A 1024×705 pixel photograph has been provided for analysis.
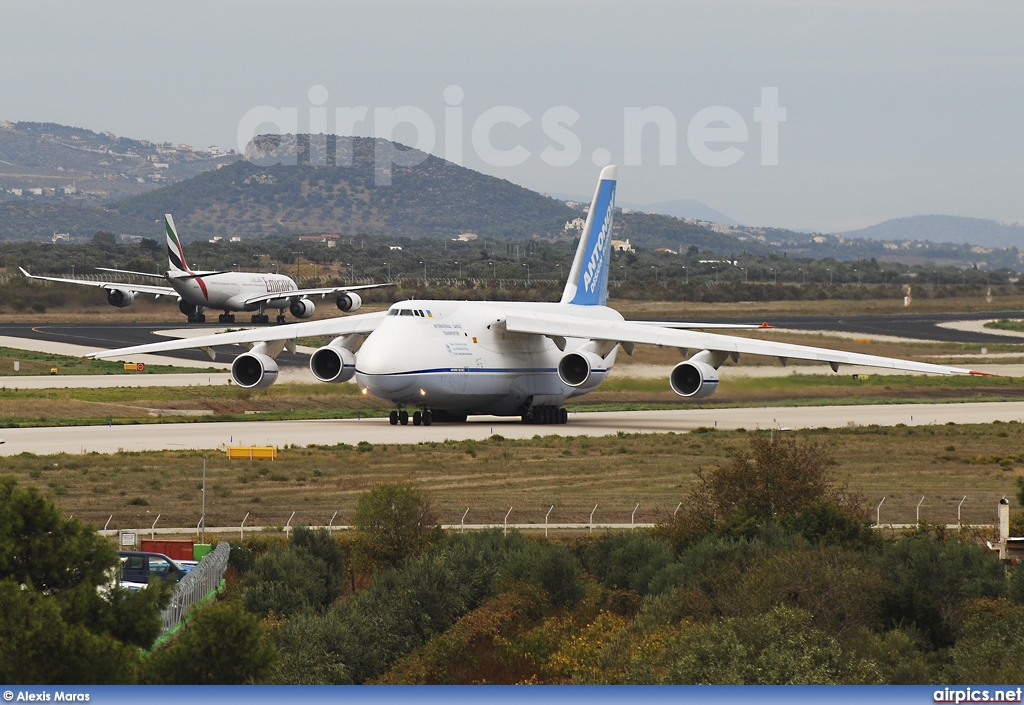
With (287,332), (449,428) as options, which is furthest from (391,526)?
(287,332)

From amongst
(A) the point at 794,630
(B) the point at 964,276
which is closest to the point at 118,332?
(A) the point at 794,630

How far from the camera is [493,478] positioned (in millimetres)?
34156

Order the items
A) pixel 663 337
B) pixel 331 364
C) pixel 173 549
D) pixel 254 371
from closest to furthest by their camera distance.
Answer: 1. pixel 173 549
2. pixel 663 337
3. pixel 254 371
4. pixel 331 364

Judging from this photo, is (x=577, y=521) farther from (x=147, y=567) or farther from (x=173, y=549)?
(x=147, y=567)

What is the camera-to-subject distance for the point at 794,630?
17.0m

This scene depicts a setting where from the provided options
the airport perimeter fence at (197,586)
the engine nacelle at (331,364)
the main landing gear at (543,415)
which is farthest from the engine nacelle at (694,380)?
the airport perimeter fence at (197,586)

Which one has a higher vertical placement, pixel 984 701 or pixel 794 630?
pixel 984 701

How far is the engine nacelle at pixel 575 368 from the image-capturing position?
149 feet

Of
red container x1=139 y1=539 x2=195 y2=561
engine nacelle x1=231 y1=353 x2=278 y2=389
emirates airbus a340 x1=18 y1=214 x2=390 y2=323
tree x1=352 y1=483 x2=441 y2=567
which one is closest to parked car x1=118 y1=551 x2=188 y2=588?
red container x1=139 y1=539 x2=195 y2=561

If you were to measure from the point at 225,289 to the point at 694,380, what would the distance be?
58497 millimetres

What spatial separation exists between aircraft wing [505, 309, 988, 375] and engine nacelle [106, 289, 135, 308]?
56701 mm

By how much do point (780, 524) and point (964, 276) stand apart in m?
173

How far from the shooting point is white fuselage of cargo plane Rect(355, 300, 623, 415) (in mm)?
41562

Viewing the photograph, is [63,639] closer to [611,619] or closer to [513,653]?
[513,653]
